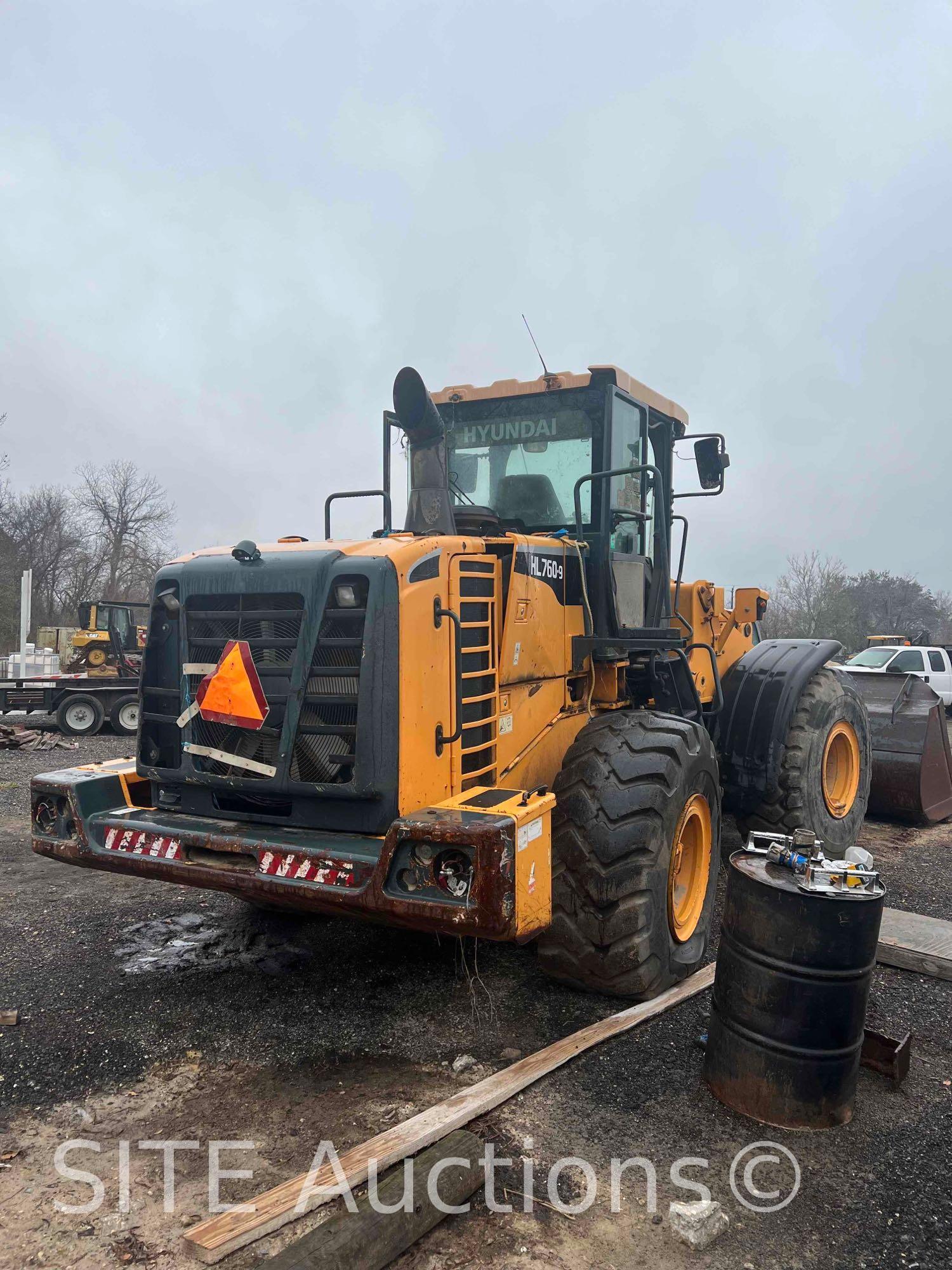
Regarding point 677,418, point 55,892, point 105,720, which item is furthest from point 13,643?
point 677,418

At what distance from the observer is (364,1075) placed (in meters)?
3.41

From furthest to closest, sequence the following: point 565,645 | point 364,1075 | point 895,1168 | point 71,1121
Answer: point 565,645 → point 364,1075 → point 71,1121 → point 895,1168

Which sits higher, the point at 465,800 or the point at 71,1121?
the point at 465,800

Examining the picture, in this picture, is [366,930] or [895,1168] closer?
[895,1168]

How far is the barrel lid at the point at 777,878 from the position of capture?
3.04 m

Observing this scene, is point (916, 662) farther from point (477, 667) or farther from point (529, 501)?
point (477, 667)

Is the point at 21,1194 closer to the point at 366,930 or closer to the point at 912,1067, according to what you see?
the point at 366,930

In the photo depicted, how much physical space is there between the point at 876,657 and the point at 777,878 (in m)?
16.5

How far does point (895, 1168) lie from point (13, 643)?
37976 millimetres

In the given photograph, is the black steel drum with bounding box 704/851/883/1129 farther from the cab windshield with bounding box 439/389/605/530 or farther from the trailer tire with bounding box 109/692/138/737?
the trailer tire with bounding box 109/692/138/737

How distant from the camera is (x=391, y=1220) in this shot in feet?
8.04

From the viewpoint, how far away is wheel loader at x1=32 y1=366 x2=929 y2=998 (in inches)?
135

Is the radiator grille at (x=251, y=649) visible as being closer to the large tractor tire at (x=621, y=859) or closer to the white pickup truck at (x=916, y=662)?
the large tractor tire at (x=621, y=859)

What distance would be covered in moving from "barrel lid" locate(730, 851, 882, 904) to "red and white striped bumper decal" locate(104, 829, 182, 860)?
229cm
